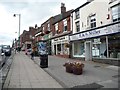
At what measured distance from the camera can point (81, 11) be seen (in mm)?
27594

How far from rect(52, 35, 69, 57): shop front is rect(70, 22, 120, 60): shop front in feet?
10.7

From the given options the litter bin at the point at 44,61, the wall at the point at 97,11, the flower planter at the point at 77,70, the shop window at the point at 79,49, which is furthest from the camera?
the shop window at the point at 79,49

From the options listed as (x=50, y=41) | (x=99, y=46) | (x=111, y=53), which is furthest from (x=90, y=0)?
(x=50, y=41)

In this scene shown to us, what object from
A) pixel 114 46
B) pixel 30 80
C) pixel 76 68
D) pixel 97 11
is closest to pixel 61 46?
pixel 97 11

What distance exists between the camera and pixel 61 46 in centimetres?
3575

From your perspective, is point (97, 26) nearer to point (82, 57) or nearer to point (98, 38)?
point (98, 38)

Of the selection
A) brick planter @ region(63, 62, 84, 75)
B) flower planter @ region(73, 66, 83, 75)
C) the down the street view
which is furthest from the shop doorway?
flower planter @ region(73, 66, 83, 75)

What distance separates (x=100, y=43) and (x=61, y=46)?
45.2ft

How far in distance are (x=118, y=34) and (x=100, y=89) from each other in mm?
10361

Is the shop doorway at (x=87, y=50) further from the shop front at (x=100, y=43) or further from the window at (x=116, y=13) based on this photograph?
the window at (x=116, y=13)

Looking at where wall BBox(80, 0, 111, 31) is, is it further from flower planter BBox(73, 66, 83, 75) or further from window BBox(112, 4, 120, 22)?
flower planter BBox(73, 66, 83, 75)

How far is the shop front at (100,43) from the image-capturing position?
19562 millimetres

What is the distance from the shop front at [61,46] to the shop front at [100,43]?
10.7 ft

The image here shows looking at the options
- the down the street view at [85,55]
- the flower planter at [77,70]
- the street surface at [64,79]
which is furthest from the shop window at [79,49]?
the flower planter at [77,70]
